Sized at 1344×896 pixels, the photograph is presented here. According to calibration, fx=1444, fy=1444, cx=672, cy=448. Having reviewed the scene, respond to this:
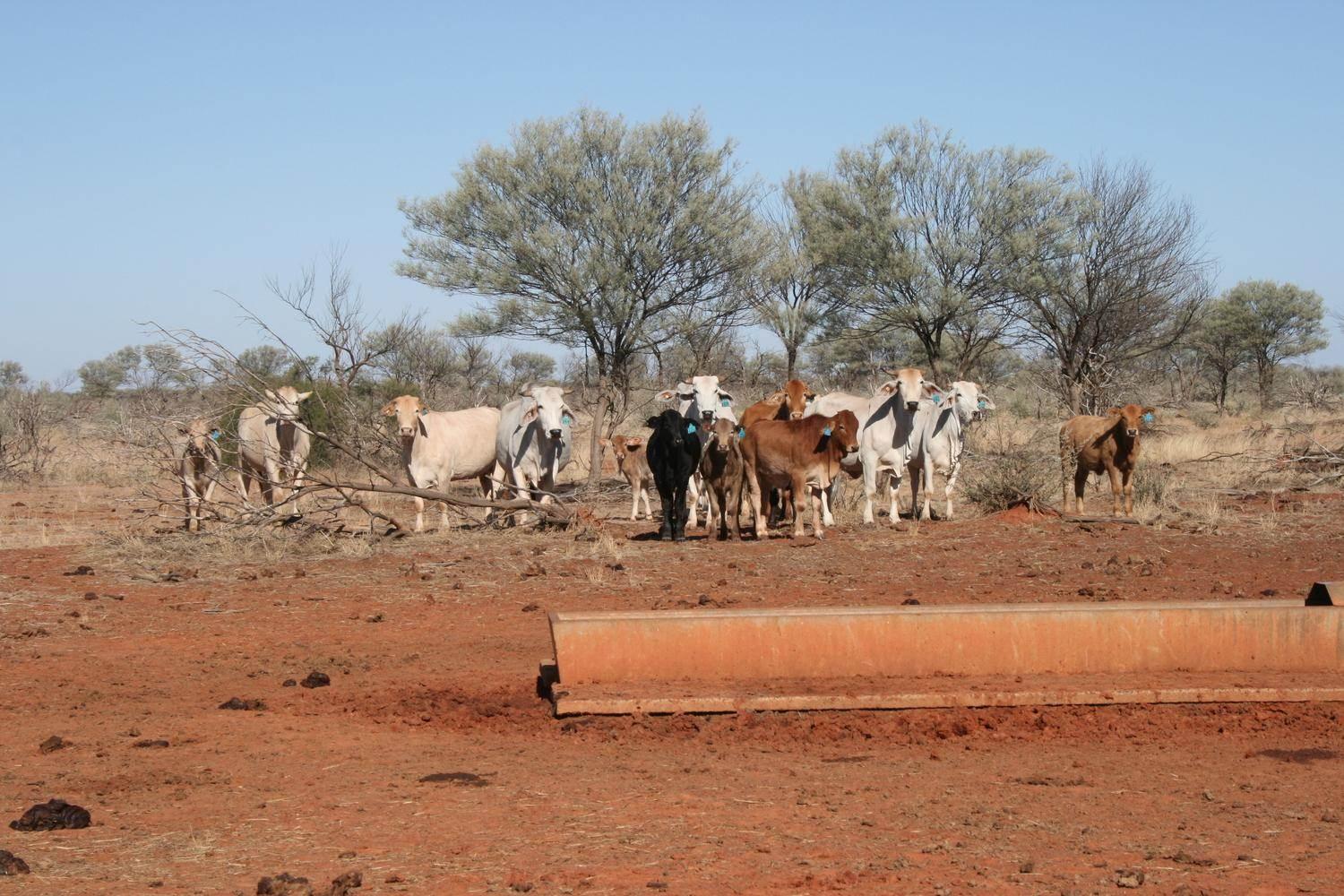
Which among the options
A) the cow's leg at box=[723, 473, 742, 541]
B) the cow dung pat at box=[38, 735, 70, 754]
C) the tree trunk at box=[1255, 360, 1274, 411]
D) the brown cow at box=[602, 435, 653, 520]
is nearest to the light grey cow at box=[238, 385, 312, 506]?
the brown cow at box=[602, 435, 653, 520]

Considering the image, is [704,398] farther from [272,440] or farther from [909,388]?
[272,440]

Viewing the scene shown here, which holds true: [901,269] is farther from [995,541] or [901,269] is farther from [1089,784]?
[1089,784]

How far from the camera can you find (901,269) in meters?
34.3

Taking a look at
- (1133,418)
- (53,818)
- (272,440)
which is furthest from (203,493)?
(53,818)

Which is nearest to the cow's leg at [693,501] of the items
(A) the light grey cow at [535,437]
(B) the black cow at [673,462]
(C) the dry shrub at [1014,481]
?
(B) the black cow at [673,462]

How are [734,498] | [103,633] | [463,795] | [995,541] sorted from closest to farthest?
[463,795], [103,633], [995,541], [734,498]

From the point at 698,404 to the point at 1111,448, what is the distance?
511 cm

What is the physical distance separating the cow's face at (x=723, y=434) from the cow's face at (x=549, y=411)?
284cm

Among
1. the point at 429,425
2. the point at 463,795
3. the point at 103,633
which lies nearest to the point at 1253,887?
the point at 463,795

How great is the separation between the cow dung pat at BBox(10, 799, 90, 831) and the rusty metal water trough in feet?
9.86

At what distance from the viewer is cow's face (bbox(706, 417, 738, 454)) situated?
16.1 meters

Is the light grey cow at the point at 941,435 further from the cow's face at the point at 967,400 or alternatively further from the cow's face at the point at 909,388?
the cow's face at the point at 909,388

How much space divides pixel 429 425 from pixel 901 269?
1793cm

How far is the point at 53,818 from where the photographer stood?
578 cm
